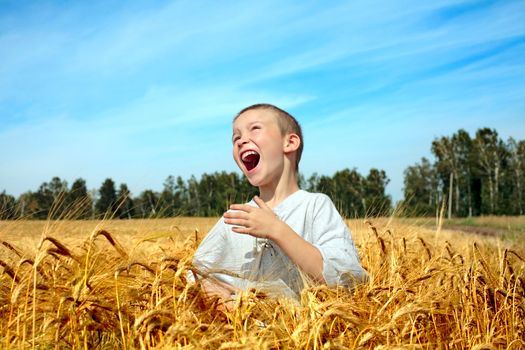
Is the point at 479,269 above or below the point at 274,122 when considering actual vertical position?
below

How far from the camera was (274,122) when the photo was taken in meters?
2.82

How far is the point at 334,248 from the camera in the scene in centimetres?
257

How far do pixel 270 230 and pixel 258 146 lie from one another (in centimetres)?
59

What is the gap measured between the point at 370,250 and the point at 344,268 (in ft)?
5.83

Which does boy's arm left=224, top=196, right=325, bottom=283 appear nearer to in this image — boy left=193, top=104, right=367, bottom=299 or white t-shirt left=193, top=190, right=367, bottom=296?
boy left=193, top=104, right=367, bottom=299

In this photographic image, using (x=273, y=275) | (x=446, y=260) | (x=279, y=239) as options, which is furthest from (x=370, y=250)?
(x=279, y=239)

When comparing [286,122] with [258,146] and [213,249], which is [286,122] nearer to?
[258,146]

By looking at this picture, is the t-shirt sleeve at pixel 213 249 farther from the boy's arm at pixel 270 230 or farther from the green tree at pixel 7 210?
the green tree at pixel 7 210

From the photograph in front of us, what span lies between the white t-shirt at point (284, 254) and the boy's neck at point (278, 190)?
0.04 meters

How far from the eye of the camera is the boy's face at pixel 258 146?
2711mm

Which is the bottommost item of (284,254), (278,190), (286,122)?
(284,254)

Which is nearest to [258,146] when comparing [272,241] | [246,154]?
[246,154]

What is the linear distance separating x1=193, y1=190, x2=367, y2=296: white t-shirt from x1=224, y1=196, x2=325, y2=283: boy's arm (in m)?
0.16

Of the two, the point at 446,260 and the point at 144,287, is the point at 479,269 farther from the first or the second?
the point at 144,287
